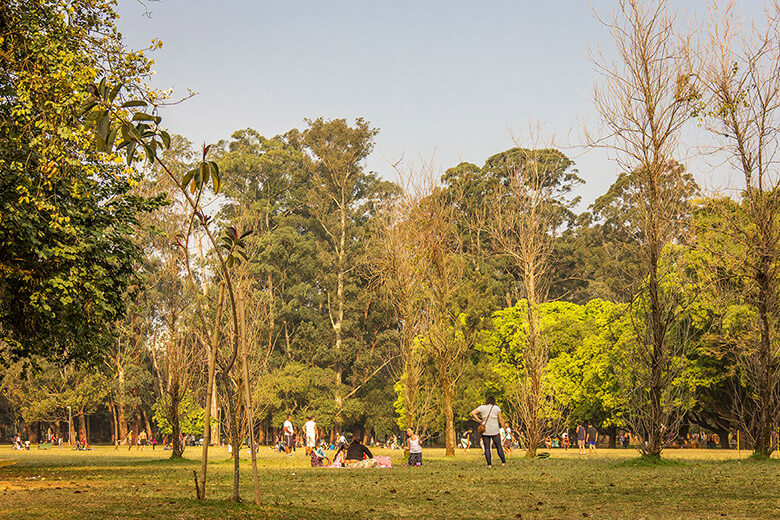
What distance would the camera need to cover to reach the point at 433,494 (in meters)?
13.7

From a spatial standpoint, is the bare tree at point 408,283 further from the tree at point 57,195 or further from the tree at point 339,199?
the tree at point 339,199

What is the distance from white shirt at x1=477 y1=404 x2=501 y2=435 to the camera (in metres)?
20.6

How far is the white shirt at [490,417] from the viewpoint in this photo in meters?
20.6

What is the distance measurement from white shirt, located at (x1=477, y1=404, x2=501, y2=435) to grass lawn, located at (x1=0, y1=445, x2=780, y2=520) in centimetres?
143

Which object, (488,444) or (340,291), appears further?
(340,291)

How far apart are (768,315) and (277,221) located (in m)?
54.3

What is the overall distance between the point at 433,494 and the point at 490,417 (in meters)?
7.24

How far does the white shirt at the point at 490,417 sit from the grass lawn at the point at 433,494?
4.68 ft

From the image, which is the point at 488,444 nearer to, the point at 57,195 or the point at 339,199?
the point at 57,195

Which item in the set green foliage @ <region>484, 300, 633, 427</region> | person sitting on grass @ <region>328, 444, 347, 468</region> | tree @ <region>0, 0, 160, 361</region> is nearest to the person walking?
person sitting on grass @ <region>328, 444, 347, 468</region>

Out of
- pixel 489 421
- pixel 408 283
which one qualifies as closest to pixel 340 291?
pixel 408 283

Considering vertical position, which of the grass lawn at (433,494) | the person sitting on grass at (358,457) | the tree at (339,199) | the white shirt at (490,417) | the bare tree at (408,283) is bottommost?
the person sitting on grass at (358,457)

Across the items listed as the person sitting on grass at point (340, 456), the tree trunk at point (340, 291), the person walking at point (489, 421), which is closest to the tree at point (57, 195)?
the person sitting on grass at point (340, 456)

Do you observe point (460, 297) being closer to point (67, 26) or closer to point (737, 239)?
point (737, 239)
